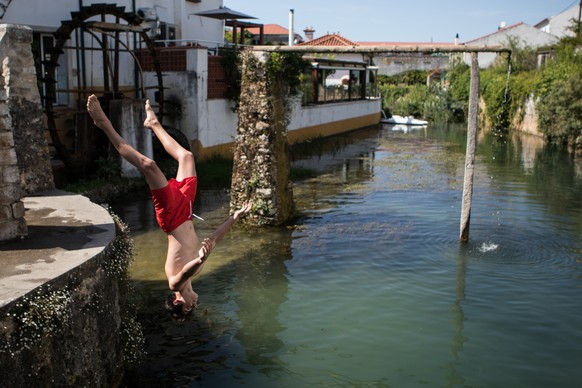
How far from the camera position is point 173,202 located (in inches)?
213

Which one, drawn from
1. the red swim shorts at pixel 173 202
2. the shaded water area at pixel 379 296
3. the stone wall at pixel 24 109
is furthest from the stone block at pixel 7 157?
the shaded water area at pixel 379 296

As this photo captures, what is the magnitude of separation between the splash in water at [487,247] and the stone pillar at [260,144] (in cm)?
400

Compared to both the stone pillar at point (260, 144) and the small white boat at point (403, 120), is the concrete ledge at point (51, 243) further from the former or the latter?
the small white boat at point (403, 120)

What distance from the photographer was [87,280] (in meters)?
5.33

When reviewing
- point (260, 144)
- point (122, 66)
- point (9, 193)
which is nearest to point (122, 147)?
point (9, 193)

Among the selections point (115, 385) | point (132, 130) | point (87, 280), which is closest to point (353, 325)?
point (115, 385)

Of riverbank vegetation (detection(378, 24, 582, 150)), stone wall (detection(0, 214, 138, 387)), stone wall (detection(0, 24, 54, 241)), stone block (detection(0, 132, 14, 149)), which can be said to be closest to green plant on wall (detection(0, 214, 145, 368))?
stone wall (detection(0, 214, 138, 387))

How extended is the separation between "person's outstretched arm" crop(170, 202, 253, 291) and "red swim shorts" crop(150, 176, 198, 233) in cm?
36

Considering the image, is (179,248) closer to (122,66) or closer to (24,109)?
(24,109)

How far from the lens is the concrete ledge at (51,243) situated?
492 centimetres

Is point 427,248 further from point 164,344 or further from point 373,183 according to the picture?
point 373,183

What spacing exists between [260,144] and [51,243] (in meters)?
6.59

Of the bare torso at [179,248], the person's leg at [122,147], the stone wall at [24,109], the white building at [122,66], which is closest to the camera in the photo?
the person's leg at [122,147]

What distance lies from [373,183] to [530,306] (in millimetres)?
9793
